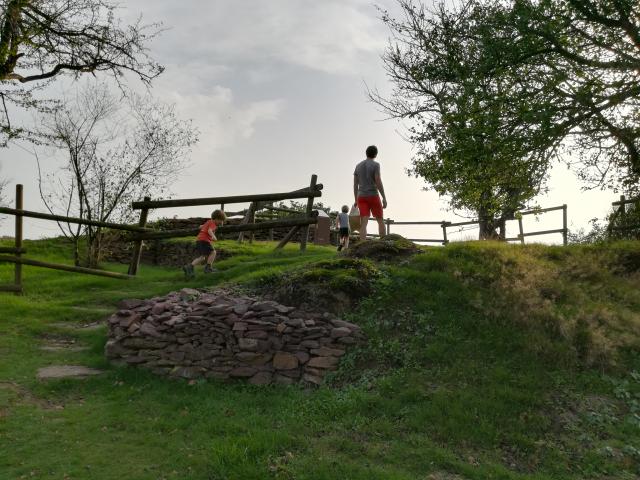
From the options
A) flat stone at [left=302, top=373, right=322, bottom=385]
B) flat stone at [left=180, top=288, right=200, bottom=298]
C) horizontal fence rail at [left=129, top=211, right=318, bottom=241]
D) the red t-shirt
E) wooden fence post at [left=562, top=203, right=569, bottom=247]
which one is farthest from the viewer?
wooden fence post at [left=562, top=203, right=569, bottom=247]

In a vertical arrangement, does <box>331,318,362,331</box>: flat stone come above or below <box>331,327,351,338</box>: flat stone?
above

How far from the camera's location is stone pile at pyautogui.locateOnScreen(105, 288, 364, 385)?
23.5ft

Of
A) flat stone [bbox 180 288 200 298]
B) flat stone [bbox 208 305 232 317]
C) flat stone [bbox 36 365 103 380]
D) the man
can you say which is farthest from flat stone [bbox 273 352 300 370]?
the man

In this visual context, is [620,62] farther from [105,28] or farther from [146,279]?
[105,28]

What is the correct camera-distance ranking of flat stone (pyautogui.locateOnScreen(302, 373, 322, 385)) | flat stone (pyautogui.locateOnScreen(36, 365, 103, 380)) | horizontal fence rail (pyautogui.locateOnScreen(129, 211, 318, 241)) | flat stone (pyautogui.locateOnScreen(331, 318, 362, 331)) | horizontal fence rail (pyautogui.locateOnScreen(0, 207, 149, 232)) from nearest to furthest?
flat stone (pyautogui.locateOnScreen(302, 373, 322, 385)) < flat stone (pyautogui.locateOnScreen(36, 365, 103, 380)) < flat stone (pyautogui.locateOnScreen(331, 318, 362, 331)) < horizontal fence rail (pyautogui.locateOnScreen(0, 207, 149, 232)) < horizontal fence rail (pyautogui.locateOnScreen(129, 211, 318, 241))

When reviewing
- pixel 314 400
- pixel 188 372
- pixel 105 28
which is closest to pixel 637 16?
pixel 314 400

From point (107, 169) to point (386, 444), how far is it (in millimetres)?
12808

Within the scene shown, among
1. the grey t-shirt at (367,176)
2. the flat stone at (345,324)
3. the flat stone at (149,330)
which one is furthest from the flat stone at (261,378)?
the grey t-shirt at (367,176)

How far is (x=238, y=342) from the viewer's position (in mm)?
7359

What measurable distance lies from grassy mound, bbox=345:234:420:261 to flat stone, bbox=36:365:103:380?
4913 millimetres

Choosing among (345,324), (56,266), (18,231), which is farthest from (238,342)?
(18,231)

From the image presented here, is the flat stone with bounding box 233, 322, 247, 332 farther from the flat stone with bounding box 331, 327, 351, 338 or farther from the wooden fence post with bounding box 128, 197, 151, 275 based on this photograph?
the wooden fence post with bounding box 128, 197, 151, 275

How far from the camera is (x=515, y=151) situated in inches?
425

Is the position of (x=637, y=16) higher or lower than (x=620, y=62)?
higher
